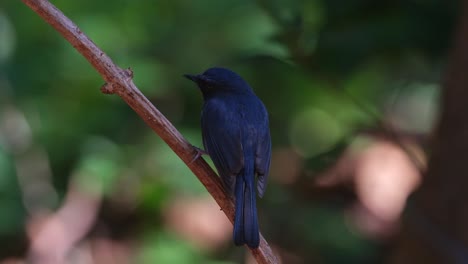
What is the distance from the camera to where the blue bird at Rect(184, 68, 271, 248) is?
307 cm

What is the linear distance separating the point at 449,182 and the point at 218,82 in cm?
129

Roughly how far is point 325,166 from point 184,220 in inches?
77.3

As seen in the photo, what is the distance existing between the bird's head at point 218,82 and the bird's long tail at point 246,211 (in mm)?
565

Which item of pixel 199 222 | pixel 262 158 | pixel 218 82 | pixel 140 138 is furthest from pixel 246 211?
pixel 199 222

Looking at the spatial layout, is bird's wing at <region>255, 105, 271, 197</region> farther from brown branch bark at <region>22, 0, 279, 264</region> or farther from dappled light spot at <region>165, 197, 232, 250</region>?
dappled light spot at <region>165, 197, 232, 250</region>

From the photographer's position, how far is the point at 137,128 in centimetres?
567

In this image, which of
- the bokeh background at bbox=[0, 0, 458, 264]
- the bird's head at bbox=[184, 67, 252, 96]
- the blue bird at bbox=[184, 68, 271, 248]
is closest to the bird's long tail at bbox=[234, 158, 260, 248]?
the blue bird at bbox=[184, 68, 271, 248]

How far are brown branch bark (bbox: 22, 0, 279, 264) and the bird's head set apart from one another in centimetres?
92

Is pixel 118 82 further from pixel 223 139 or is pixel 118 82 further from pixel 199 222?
pixel 199 222

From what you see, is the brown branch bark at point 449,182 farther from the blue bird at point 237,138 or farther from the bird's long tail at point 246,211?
the bird's long tail at point 246,211

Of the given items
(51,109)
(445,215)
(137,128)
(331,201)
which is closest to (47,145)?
(51,109)

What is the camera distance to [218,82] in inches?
149

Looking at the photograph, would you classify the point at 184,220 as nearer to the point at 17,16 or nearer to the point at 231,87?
the point at 17,16

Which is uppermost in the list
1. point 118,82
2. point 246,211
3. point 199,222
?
point 199,222
